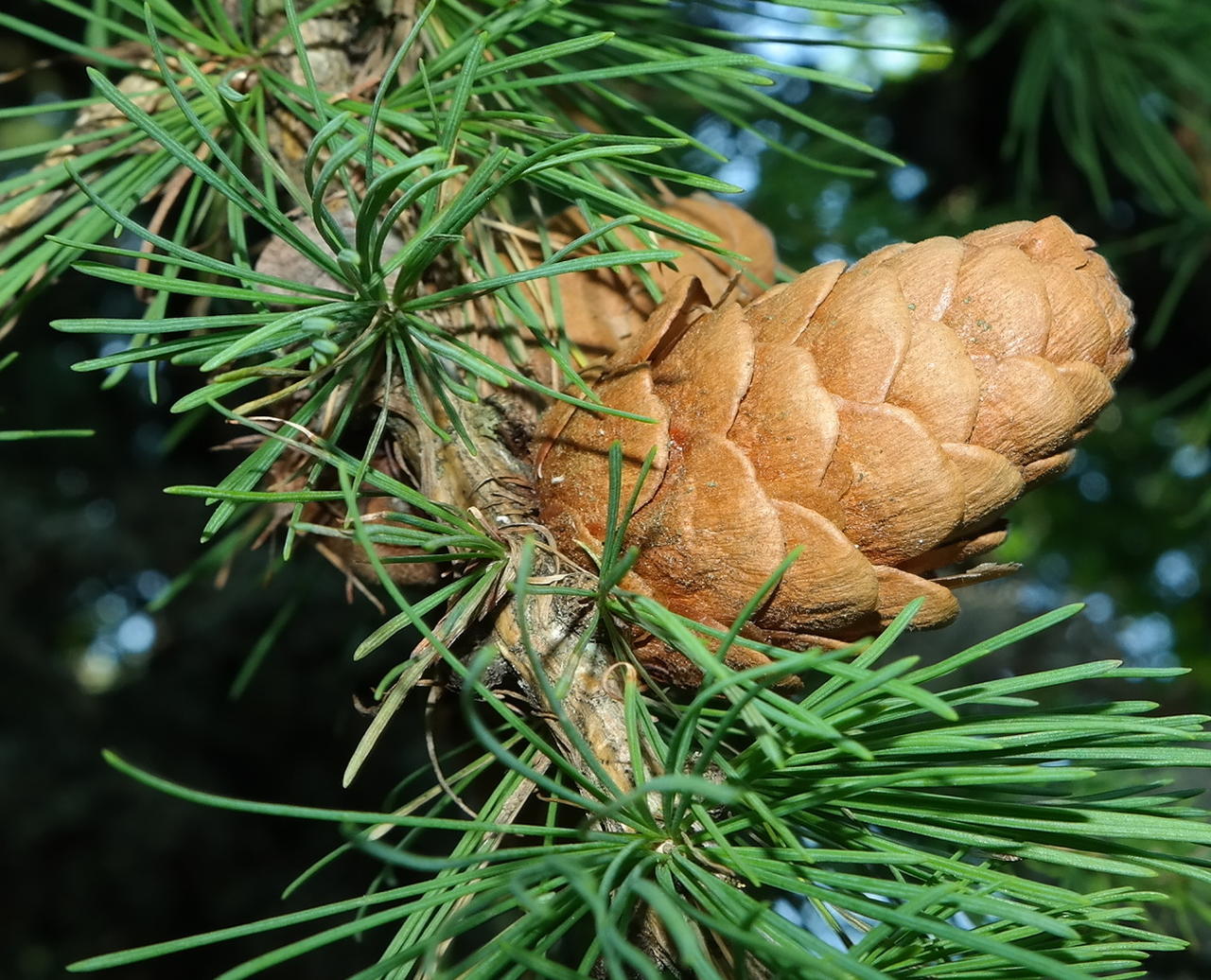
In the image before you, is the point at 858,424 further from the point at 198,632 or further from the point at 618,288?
the point at 198,632

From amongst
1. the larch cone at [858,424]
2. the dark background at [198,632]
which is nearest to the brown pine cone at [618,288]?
the larch cone at [858,424]

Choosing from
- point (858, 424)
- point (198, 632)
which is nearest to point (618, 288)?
point (858, 424)

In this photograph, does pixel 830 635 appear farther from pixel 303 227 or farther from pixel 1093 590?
pixel 1093 590

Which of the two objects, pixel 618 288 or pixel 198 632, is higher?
pixel 618 288

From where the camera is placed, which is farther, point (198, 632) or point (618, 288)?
point (198, 632)

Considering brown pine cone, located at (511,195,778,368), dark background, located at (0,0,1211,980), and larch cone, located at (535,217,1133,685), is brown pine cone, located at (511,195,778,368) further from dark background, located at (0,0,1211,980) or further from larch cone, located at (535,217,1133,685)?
dark background, located at (0,0,1211,980)

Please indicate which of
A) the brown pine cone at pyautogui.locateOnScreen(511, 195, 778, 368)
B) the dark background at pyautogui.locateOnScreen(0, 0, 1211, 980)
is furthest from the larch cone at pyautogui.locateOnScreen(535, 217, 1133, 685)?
the dark background at pyautogui.locateOnScreen(0, 0, 1211, 980)

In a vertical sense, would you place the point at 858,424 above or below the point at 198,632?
above
